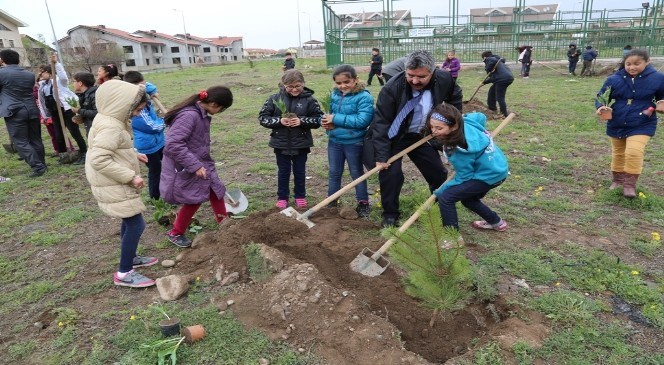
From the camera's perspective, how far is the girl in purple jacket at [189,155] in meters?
3.64

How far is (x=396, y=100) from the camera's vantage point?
12.7ft

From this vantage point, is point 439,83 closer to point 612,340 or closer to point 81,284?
point 612,340

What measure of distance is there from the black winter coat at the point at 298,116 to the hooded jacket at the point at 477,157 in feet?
5.04

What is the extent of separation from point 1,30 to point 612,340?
167 ft

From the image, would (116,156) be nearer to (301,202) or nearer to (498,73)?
(301,202)

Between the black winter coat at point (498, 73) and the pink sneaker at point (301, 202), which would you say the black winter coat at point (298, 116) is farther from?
the black winter coat at point (498, 73)

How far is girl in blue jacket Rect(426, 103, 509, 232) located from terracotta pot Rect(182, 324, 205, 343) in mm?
2035

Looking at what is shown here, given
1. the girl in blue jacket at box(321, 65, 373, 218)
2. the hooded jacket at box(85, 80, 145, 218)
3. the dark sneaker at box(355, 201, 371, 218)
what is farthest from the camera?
the dark sneaker at box(355, 201, 371, 218)

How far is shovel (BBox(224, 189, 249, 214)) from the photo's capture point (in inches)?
187

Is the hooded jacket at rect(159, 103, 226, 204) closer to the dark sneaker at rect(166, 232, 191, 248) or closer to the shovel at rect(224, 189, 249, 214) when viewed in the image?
the dark sneaker at rect(166, 232, 191, 248)

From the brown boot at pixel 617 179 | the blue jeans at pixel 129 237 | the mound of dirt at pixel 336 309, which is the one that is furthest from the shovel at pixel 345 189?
the brown boot at pixel 617 179

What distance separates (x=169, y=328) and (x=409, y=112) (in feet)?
8.56


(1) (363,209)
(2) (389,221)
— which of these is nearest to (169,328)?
(2) (389,221)

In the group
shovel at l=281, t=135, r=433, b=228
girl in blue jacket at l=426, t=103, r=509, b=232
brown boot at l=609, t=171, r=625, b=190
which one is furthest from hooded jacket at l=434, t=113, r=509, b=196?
brown boot at l=609, t=171, r=625, b=190
